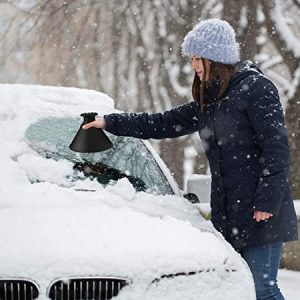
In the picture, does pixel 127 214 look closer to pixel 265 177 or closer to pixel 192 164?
pixel 265 177

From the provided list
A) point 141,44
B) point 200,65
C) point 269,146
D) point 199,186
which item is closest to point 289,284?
point 199,186

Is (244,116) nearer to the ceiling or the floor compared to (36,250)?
nearer to the ceiling

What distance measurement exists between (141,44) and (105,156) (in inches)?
287

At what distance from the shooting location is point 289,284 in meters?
4.97

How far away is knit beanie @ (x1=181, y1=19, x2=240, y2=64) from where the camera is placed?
2.97 metres

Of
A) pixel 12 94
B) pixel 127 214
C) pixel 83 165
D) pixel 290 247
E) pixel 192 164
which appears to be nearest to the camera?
pixel 127 214

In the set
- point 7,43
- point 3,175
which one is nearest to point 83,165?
point 3,175

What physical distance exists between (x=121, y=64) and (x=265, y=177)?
8744mm

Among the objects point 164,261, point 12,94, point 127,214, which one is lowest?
point 164,261

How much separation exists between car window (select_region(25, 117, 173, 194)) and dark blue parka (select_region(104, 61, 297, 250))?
63 cm

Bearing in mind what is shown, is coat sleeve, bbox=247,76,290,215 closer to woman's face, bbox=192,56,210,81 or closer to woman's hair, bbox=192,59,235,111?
woman's hair, bbox=192,59,235,111

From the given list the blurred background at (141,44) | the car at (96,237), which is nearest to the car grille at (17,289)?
the car at (96,237)

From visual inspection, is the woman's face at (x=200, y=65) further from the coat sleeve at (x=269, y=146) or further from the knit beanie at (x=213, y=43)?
the coat sleeve at (x=269, y=146)

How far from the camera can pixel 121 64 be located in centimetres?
1138
